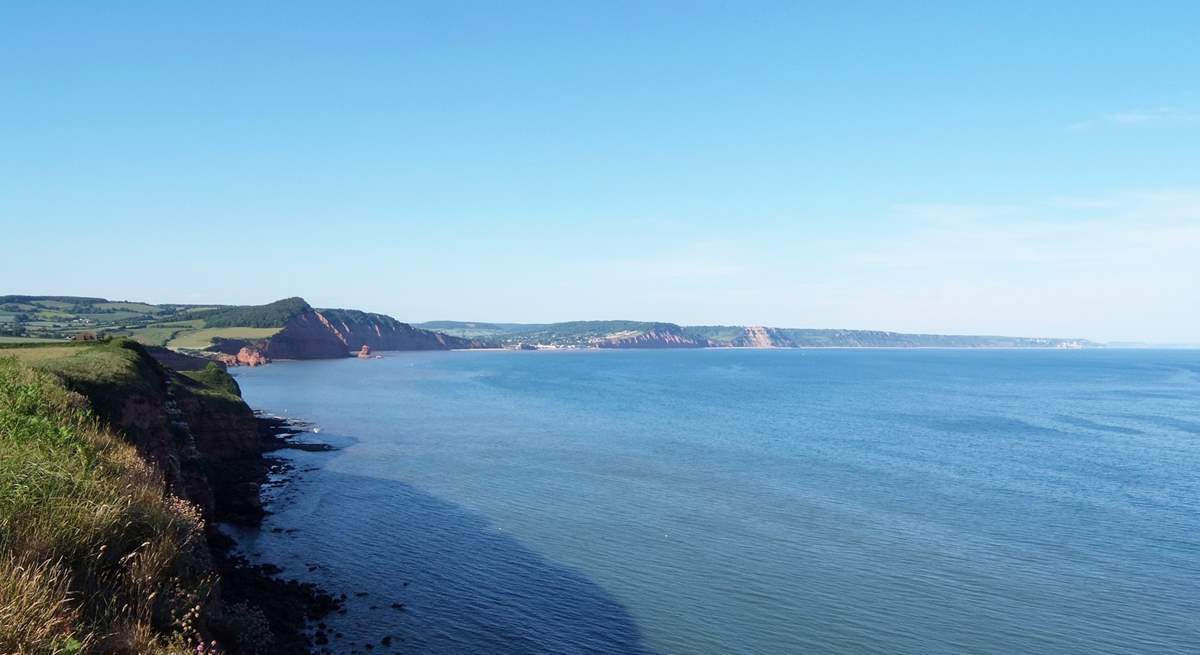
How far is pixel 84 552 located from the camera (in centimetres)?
1064

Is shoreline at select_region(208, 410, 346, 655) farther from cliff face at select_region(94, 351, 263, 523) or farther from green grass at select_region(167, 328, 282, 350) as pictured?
green grass at select_region(167, 328, 282, 350)

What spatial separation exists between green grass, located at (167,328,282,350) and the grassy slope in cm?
15801

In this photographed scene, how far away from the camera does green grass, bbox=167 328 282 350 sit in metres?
158

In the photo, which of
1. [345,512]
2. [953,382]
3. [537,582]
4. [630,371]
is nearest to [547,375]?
[630,371]

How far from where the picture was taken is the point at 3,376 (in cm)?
1823

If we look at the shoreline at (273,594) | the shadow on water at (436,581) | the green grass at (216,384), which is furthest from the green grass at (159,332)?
the shoreline at (273,594)

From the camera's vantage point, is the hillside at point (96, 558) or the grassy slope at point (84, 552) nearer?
the grassy slope at point (84, 552)

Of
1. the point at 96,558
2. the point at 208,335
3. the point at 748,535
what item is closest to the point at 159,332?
the point at 208,335

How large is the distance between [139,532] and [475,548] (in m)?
23.6

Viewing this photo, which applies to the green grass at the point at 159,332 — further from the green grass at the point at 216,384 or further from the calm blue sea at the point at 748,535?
the calm blue sea at the point at 748,535

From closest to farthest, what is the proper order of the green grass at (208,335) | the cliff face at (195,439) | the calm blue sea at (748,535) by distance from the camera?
1. the calm blue sea at (748,535)
2. the cliff face at (195,439)
3. the green grass at (208,335)

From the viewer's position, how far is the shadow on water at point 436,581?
2505cm

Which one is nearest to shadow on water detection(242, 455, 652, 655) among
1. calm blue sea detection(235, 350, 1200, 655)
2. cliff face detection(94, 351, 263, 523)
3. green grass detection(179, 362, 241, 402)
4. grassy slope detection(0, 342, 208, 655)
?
calm blue sea detection(235, 350, 1200, 655)

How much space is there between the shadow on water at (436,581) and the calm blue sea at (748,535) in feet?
0.40
